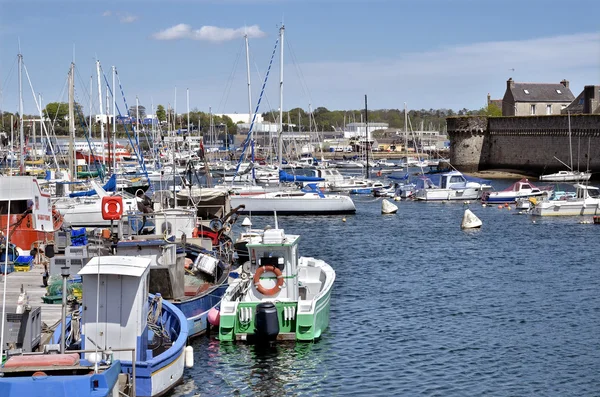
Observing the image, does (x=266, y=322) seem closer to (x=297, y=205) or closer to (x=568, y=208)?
(x=297, y=205)

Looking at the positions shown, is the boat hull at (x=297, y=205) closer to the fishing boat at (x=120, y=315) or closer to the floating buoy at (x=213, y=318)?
the floating buoy at (x=213, y=318)

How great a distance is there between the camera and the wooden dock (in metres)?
21.7

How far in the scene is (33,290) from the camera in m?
25.5

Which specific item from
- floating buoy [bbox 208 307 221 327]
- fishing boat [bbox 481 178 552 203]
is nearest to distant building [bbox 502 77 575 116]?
fishing boat [bbox 481 178 552 203]

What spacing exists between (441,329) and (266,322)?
19.6ft

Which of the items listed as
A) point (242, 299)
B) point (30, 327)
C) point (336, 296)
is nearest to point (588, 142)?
point (336, 296)

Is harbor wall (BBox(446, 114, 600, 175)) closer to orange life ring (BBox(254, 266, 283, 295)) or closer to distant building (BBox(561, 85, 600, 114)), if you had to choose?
distant building (BBox(561, 85, 600, 114))

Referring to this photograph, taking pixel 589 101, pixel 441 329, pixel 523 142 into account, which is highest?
pixel 589 101

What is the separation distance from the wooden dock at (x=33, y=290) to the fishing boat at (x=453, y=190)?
44305mm

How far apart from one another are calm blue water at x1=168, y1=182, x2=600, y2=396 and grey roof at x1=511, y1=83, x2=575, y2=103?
8095cm

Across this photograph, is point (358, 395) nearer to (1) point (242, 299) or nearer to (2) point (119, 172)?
(1) point (242, 299)

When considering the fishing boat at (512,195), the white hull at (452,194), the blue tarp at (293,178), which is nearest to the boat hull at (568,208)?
the fishing boat at (512,195)

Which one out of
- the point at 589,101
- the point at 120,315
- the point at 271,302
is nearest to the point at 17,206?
the point at 271,302

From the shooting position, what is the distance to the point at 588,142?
9419cm
